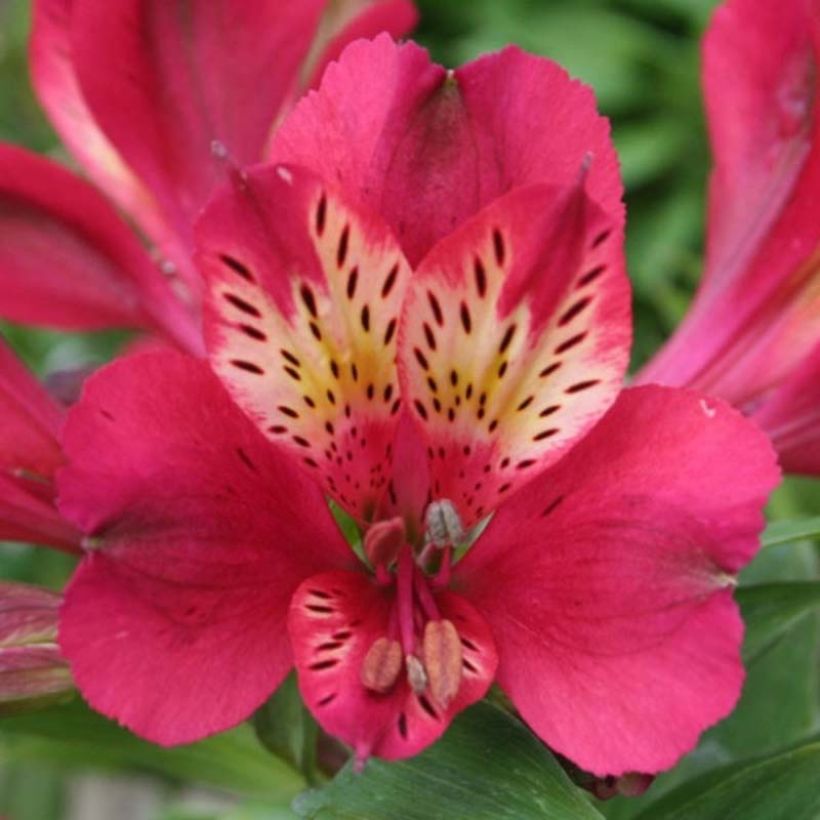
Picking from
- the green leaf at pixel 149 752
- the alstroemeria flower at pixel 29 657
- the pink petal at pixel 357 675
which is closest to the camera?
the pink petal at pixel 357 675

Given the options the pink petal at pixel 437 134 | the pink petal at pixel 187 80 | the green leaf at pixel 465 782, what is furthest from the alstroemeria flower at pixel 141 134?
the green leaf at pixel 465 782

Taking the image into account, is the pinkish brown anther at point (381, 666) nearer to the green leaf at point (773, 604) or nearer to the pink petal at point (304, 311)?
the pink petal at point (304, 311)

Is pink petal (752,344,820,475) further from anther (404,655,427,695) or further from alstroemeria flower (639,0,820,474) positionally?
anther (404,655,427,695)

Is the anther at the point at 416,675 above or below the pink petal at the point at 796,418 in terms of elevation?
below

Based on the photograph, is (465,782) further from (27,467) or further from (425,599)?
(27,467)

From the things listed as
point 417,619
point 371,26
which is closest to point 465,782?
point 417,619

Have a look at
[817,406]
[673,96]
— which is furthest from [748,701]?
[673,96]

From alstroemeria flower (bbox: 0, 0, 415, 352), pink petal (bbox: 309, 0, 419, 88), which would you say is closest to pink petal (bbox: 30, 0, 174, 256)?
alstroemeria flower (bbox: 0, 0, 415, 352)

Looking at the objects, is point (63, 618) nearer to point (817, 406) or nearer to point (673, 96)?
point (817, 406)
